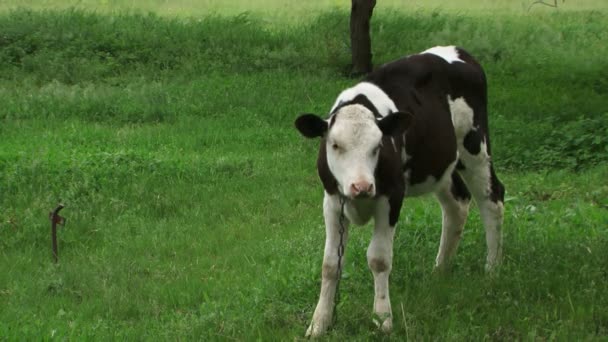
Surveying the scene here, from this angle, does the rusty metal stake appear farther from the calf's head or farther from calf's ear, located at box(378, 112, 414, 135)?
calf's ear, located at box(378, 112, 414, 135)

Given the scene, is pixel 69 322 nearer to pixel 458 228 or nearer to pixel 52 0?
pixel 458 228

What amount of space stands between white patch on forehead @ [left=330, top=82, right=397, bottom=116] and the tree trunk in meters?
11.3

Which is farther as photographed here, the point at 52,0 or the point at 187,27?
the point at 52,0

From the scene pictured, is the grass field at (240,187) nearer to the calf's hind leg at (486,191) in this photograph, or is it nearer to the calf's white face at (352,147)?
the calf's hind leg at (486,191)

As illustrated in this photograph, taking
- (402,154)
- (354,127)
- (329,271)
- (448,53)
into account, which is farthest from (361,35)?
(354,127)

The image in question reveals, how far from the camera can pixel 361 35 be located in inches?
709

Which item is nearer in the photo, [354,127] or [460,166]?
[354,127]

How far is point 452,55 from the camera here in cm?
779

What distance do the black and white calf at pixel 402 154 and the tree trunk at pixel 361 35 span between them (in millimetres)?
10211

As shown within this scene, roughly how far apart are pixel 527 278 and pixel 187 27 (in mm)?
15092

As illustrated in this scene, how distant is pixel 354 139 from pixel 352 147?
0.06 m

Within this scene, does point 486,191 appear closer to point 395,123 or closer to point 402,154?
point 402,154

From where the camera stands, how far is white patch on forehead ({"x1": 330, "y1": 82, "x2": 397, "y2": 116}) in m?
6.47

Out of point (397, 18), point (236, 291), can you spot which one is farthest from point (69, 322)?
point (397, 18)
